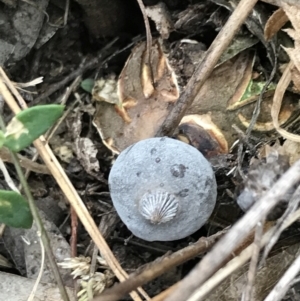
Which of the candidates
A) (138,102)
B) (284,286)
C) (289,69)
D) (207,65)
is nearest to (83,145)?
(138,102)

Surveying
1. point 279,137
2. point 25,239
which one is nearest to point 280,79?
point 279,137

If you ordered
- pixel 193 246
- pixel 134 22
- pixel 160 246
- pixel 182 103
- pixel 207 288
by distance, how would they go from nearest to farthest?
1. pixel 207 288
2. pixel 193 246
3. pixel 182 103
4. pixel 160 246
5. pixel 134 22

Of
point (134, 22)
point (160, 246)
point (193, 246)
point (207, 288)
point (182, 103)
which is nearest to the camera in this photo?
point (207, 288)

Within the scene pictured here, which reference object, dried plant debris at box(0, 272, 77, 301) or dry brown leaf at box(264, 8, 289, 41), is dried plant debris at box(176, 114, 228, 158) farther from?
dried plant debris at box(0, 272, 77, 301)

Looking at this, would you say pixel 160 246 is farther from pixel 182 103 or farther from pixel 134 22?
pixel 134 22

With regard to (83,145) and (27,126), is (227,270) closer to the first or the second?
(27,126)

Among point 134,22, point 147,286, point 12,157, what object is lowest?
point 147,286
